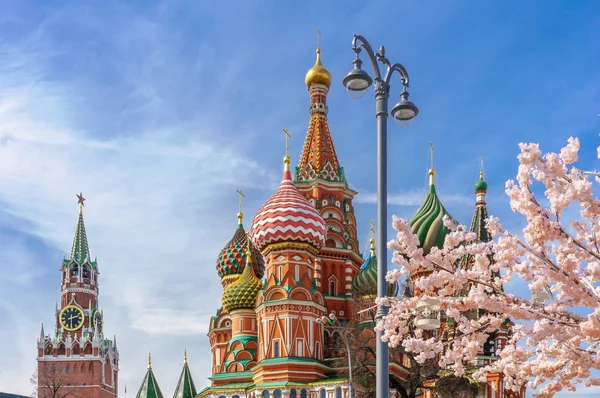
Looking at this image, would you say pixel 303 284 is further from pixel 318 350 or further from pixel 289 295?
pixel 318 350

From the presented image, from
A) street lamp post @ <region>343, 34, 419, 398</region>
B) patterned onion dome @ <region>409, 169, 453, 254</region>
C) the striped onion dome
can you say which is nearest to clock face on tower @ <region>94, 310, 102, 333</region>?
the striped onion dome

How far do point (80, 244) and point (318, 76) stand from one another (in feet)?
173

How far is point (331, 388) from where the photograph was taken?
3728 centimetres

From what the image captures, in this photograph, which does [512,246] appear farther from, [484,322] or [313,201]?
[313,201]

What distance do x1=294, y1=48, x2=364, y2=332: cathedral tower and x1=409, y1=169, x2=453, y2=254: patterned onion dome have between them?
4205 millimetres

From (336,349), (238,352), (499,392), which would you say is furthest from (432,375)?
(238,352)

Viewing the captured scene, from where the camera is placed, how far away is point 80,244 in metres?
92.6

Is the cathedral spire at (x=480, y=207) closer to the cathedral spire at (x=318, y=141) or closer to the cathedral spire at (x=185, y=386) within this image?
the cathedral spire at (x=318, y=141)

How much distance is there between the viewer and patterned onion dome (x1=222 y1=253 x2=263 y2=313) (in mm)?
42875

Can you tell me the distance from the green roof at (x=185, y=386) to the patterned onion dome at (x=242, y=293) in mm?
11017

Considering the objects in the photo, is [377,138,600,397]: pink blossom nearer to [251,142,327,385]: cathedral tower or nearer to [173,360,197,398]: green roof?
[251,142,327,385]: cathedral tower

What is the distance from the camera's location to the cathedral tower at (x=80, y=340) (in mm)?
85125

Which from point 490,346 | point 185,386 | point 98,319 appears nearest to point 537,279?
point 490,346

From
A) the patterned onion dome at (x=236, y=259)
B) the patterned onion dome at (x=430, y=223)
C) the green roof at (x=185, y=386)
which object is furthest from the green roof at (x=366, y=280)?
the green roof at (x=185, y=386)
